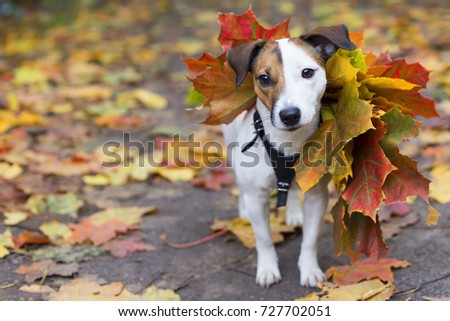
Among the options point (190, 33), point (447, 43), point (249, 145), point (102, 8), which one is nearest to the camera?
point (249, 145)

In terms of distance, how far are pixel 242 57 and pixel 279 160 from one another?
580mm

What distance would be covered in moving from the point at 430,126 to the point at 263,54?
8.60 ft

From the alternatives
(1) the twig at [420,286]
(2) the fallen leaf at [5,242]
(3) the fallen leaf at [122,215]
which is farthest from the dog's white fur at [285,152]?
(2) the fallen leaf at [5,242]

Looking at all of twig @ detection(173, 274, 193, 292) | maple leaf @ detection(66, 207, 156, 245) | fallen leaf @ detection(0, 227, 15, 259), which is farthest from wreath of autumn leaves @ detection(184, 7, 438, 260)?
fallen leaf @ detection(0, 227, 15, 259)

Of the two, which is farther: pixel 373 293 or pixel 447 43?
pixel 447 43

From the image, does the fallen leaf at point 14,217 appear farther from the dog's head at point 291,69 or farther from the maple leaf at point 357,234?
the maple leaf at point 357,234

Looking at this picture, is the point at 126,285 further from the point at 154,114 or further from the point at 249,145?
the point at 154,114

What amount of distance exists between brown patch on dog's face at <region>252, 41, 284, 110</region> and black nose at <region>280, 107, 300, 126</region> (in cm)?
11

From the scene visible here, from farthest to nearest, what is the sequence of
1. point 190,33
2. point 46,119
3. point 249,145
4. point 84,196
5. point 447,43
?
point 190,33
point 447,43
point 46,119
point 84,196
point 249,145

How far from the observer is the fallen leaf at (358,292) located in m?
3.15

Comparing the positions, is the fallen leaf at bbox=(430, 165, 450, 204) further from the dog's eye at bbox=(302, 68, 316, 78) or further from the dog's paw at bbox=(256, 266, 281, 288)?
the dog's eye at bbox=(302, 68, 316, 78)

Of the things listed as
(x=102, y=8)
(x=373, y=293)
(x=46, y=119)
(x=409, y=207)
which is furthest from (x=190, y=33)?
(x=373, y=293)

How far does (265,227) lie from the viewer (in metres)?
3.56

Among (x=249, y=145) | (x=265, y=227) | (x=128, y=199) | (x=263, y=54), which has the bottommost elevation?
(x=128, y=199)
